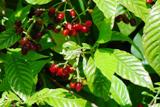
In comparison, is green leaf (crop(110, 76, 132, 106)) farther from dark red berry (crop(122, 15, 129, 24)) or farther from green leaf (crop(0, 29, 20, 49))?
green leaf (crop(0, 29, 20, 49))

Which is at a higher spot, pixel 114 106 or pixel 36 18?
pixel 36 18

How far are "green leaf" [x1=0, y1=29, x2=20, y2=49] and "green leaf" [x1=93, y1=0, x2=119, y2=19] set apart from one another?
492mm

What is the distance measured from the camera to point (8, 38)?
5.78 ft

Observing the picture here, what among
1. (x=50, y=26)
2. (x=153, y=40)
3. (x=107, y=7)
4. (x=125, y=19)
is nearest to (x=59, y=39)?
(x=50, y=26)

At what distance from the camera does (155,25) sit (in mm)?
1040

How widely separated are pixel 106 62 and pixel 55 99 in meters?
0.26

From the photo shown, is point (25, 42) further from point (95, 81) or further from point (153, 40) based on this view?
point (153, 40)

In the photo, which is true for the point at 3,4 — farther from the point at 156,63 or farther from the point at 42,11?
the point at 156,63

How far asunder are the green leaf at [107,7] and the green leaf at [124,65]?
222mm

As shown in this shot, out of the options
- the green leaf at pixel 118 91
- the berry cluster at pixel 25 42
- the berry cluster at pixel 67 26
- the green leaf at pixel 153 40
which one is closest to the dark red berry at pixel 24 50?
the berry cluster at pixel 25 42

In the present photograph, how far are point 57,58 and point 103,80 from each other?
0.45 m

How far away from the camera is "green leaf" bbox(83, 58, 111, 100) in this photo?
5.43 feet

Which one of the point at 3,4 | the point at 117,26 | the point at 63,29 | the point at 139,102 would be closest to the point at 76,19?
the point at 63,29

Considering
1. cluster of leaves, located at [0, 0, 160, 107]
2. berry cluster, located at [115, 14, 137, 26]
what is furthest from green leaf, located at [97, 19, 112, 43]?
berry cluster, located at [115, 14, 137, 26]
